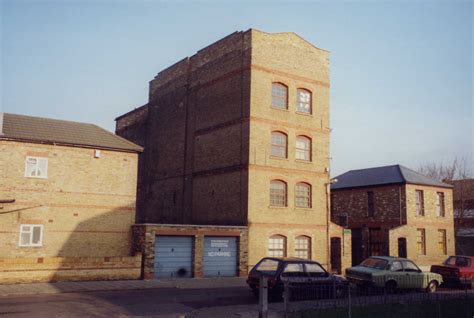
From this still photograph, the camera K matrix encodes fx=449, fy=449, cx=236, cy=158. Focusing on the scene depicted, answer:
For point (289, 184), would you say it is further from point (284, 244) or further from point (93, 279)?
point (93, 279)

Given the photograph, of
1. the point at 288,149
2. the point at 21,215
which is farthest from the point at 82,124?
the point at 288,149

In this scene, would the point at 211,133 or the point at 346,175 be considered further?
the point at 346,175

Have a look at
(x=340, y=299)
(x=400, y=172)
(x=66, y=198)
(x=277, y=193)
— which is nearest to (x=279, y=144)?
(x=277, y=193)

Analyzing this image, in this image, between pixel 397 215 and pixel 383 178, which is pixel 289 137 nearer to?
pixel 383 178

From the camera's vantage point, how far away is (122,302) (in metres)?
15.8

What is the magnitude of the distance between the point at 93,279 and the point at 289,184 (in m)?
13.1

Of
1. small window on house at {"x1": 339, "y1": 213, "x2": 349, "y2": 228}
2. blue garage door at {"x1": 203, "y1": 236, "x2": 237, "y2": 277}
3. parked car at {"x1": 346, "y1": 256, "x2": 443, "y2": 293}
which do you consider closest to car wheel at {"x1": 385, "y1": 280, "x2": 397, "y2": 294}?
parked car at {"x1": 346, "y1": 256, "x2": 443, "y2": 293}

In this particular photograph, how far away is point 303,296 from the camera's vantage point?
1339cm

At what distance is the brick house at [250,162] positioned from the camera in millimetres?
25938

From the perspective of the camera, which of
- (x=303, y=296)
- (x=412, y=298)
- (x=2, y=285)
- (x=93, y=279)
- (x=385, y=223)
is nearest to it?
(x=303, y=296)

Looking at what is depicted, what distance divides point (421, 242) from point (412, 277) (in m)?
16.2

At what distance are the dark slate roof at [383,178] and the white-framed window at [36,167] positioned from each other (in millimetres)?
23879

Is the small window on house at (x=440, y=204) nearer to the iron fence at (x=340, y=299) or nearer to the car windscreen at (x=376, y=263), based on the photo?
the car windscreen at (x=376, y=263)

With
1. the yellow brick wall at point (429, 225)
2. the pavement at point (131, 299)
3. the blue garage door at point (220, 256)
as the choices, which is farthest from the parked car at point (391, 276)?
the yellow brick wall at point (429, 225)
